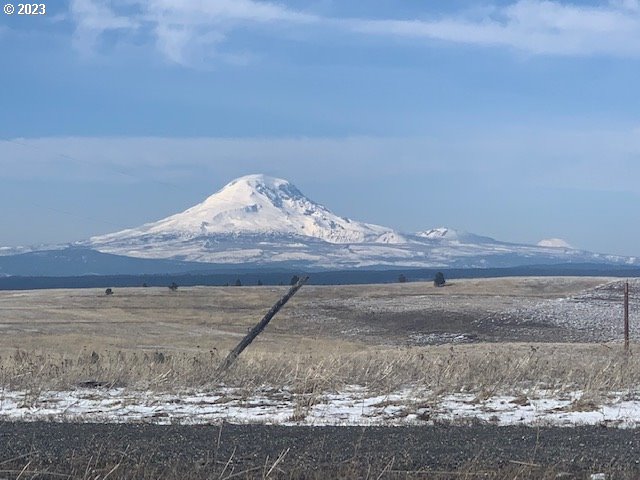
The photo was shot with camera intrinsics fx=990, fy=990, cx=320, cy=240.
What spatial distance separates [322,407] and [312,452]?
3294 millimetres

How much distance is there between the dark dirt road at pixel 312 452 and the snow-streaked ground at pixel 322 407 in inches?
30.6

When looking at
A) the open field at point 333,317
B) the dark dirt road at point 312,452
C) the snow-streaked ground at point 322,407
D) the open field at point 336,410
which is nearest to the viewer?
the dark dirt road at point 312,452

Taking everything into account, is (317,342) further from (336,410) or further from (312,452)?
(312,452)

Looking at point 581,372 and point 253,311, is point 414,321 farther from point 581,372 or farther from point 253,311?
point 581,372

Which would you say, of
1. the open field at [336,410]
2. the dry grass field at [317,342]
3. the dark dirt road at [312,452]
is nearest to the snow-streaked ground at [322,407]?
the open field at [336,410]

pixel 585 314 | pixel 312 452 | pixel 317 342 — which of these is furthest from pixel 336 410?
pixel 585 314

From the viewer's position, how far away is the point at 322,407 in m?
12.1

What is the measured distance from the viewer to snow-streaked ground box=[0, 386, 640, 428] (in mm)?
11078

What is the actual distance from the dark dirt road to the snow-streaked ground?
78cm

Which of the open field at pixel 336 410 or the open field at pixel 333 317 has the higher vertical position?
the open field at pixel 336 410

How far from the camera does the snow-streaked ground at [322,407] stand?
1108 cm

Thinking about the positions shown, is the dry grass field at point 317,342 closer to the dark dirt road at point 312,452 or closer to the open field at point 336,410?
the open field at point 336,410

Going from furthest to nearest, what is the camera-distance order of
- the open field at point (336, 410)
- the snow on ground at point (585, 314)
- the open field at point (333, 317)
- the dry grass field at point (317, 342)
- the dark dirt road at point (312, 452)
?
1. the snow on ground at point (585, 314)
2. the open field at point (333, 317)
3. the dry grass field at point (317, 342)
4. the open field at point (336, 410)
5. the dark dirt road at point (312, 452)

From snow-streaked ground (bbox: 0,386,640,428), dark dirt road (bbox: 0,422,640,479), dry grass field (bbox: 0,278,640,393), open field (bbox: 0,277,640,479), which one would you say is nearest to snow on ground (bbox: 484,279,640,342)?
dry grass field (bbox: 0,278,640,393)
